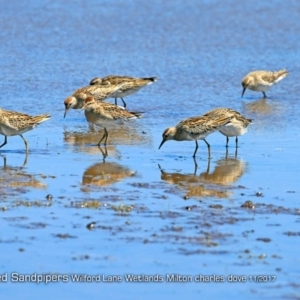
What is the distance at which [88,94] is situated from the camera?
1766cm

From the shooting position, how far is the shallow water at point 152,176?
8.38 meters

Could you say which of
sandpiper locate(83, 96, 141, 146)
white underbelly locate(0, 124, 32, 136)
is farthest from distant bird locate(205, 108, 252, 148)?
white underbelly locate(0, 124, 32, 136)

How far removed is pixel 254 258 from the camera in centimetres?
865

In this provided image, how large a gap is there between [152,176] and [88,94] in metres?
5.93

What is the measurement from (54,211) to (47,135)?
5260 millimetres

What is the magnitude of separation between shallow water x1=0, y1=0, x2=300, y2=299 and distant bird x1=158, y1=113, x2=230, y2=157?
0.94 ft

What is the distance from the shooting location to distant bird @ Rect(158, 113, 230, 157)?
541 inches

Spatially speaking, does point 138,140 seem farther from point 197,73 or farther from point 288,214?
point 197,73

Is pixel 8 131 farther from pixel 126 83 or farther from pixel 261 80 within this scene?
pixel 261 80

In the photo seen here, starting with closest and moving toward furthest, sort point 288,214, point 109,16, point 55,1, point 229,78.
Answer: point 288,214 → point 229,78 → point 109,16 → point 55,1

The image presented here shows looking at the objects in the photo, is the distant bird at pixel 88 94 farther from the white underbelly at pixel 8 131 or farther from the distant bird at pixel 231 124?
the distant bird at pixel 231 124

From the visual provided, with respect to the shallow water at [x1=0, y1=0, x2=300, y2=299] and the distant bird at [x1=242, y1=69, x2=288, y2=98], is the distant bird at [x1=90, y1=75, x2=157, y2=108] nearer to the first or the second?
the shallow water at [x1=0, y1=0, x2=300, y2=299]

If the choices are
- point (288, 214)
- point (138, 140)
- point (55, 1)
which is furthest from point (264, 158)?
point (55, 1)

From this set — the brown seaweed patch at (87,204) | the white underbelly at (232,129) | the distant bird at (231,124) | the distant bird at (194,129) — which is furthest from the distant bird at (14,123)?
the brown seaweed patch at (87,204)
